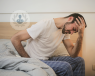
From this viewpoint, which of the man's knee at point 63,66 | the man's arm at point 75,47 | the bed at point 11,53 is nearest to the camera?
the bed at point 11,53

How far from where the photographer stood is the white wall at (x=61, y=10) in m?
1.65

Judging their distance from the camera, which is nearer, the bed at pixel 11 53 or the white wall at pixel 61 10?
the bed at pixel 11 53

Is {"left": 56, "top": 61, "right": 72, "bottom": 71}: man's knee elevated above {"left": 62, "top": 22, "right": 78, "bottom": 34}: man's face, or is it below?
below

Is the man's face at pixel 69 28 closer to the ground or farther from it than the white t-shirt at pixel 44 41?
farther from it

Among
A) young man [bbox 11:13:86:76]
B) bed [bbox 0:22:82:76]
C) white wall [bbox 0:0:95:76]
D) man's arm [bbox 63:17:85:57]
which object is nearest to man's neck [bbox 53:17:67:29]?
young man [bbox 11:13:86:76]

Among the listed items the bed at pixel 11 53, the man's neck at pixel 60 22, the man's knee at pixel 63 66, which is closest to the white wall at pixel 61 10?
the bed at pixel 11 53

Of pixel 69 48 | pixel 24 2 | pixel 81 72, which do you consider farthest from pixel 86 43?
pixel 24 2

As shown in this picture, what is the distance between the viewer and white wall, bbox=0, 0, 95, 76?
1.65 meters

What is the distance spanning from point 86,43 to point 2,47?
1273 mm

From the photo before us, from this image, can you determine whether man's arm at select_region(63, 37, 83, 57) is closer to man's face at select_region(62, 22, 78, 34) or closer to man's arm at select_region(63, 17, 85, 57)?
man's arm at select_region(63, 17, 85, 57)

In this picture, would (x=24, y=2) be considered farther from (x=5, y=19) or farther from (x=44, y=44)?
(x=44, y=44)

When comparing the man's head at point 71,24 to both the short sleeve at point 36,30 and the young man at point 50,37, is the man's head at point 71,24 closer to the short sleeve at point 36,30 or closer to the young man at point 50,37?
the young man at point 50,37

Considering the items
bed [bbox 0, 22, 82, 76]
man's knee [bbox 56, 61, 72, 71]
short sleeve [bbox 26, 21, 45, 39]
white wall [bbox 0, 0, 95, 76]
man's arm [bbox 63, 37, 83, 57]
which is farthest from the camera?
white wall [bbox 0, 0, 95, 76]

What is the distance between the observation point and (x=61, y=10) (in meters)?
1.67
